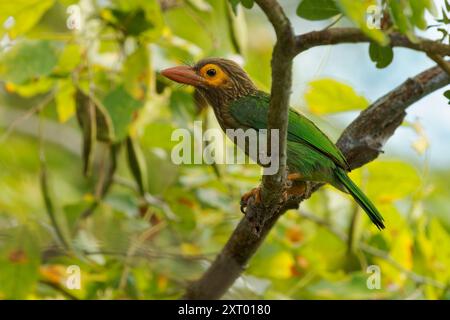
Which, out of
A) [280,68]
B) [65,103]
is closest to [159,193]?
[65,103]

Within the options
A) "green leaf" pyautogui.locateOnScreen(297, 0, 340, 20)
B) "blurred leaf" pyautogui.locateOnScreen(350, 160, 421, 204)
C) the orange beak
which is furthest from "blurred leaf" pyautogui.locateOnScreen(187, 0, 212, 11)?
"green leaf" pyautogui.locateOnScreen(297, 0, 340, 20)

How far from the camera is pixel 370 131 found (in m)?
3.16

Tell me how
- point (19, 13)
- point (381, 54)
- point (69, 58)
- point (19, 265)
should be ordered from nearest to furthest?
point (381, 54), point (19, 265), point (19, 13), point (69, 58)

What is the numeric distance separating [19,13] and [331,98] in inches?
64.3

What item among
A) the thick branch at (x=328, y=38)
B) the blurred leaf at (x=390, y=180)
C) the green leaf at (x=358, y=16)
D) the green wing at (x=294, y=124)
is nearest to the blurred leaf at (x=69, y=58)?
the green wing at (x=294, y=124)

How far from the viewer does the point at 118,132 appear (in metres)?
3.70

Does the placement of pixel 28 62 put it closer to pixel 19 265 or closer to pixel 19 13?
pixel 19 13

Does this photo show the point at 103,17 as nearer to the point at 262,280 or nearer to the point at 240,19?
the point at 240,19

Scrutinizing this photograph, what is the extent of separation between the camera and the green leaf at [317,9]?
8.06 ft

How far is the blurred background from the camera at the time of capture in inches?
148

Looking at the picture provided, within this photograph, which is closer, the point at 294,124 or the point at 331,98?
the point at 294,124

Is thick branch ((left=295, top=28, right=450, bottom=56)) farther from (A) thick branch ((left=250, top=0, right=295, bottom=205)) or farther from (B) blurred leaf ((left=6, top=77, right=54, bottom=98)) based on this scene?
(B) blurred leaf ((left=6, top=77, right=54, bottom=98))

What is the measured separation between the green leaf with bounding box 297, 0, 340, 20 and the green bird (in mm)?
578
